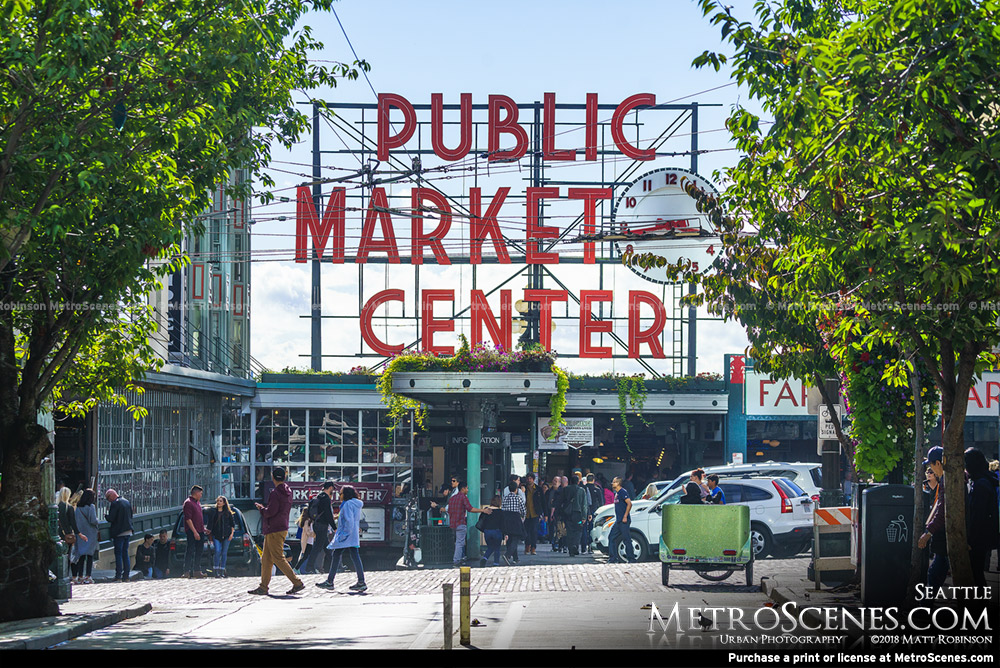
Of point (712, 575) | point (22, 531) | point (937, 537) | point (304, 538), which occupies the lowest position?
point (712, 575)

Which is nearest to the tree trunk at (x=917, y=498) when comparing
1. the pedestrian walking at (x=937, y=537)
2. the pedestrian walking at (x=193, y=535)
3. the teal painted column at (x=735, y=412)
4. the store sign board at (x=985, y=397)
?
the pedestrian walking at (x=937, y=537)

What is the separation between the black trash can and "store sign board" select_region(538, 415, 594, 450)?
78.6 feet

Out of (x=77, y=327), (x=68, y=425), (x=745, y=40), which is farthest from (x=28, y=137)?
(x=68, y=425)

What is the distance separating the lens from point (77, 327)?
50.3 feet

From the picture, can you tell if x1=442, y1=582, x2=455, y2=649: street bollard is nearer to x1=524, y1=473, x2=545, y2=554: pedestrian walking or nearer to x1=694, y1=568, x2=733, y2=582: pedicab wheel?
x1=694, y1=568, x2=733, y2=582: pedicab wheel

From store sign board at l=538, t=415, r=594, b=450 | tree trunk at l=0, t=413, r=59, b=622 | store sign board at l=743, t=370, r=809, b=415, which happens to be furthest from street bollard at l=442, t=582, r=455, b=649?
store sign board at l=743, t=370, r=809, b=415

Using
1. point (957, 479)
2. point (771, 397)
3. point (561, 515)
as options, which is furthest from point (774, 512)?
point (771, 397)

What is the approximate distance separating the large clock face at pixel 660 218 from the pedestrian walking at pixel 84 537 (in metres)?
20.8

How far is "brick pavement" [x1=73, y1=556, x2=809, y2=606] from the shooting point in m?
18.4

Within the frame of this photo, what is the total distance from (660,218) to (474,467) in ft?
48.6

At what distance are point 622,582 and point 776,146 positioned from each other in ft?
31.8

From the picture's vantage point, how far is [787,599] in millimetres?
15219

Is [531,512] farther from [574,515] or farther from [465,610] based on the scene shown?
[465,610]

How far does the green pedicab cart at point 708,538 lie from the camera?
17.8 m
